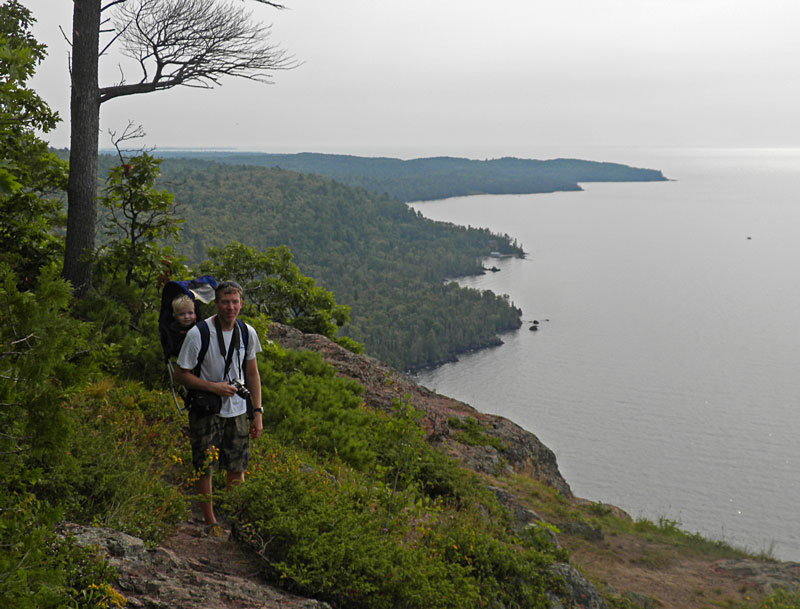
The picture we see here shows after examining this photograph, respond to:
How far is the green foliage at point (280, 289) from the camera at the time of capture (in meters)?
14.8

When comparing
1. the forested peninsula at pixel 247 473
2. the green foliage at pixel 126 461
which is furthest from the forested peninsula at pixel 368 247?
the green foliage at pixel 126 461

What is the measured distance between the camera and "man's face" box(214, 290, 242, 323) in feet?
13.8

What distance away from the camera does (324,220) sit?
154375 mm

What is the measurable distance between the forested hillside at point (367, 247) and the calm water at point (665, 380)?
7391 mm

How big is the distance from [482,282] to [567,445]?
83.9 meters

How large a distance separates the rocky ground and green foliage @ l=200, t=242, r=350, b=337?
2355 millimetres

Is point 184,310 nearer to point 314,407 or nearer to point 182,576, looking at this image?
point 182,576

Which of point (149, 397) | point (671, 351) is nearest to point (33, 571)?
point (149, 397)

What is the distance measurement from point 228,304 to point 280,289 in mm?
10781

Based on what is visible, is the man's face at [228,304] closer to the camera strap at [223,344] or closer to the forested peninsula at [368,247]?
the camera strap at [223,344]

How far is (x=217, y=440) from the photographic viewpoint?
14.9ft

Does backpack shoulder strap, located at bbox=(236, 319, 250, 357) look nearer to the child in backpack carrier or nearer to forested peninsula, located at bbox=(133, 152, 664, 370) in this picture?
the child in backpack carrier

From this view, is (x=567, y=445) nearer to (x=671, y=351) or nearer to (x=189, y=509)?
(x=671, y=351)

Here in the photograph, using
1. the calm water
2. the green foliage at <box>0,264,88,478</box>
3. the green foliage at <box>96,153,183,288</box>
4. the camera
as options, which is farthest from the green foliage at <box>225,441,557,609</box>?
the calm water
